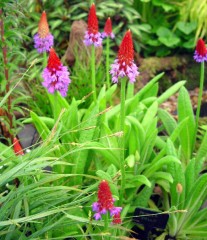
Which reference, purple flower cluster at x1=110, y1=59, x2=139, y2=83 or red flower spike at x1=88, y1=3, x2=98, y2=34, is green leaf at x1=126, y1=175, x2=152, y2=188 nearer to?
purple flower cluster at x1=110, y1=59, x2=139, y2=83

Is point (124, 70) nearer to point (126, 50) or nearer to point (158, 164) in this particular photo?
point (126, 50)

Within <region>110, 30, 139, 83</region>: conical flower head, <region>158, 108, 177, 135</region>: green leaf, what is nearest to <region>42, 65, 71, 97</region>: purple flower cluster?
<region>110, 30, 139, 83</region>: conical flower head

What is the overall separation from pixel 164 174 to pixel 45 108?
1511 millimetres

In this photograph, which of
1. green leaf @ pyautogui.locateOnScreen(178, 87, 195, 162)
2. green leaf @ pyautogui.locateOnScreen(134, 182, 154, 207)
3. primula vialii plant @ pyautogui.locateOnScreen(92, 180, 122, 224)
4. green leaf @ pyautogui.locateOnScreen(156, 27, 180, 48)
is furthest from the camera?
green leaf @ pyautogui.locateOnScreen(156, 27, 180, 48)

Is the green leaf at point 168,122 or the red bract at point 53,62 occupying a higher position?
the red bract at point 53,62

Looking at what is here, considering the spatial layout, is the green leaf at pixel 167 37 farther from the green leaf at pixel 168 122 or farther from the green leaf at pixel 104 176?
the green leaf at pixel 104 176

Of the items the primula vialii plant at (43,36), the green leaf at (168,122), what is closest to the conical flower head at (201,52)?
the green leaf at (168,122)

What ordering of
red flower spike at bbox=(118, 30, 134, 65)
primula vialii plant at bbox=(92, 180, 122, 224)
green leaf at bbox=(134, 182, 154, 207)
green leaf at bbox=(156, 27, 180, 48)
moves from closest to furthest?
primula vialii plant at bbox=(92, 180, 122, 224)
red flower spike at bbox=(118, 30, 134, 65)
green leaf at bbox=(134, 182, 154, 207)
green leaf at bbox=(156, 27, 180, 48)

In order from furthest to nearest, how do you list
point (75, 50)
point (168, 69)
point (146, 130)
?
1. point (168, 69)
2. point (75, 50)
3. point (146, 130)

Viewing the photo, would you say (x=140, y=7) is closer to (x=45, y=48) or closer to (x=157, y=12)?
(x=157, y=12)

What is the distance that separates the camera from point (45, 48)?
315 cm

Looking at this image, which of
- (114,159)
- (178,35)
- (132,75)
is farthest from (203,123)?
(178,35)

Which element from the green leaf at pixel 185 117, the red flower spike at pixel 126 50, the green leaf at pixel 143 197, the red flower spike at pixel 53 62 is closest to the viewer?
the red flower spike at pixel 126 50

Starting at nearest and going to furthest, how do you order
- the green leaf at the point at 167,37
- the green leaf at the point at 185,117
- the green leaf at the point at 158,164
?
the green leaf at the point at 158,164
the green leaf at the point at 185,117
the green leaf at the point at 167,37
